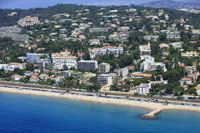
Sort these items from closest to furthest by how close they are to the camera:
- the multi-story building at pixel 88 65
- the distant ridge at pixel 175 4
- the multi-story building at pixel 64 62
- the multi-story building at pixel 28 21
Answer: the multi-story building at pixel 88 65, the multi-story building at pixel 64 62, the multi-story building at pixel 28 21, the distant ridge at pixel 175 4

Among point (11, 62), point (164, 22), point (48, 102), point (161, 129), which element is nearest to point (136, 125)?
point (161, 129)

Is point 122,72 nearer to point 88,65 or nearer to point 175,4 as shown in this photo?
point 88,65

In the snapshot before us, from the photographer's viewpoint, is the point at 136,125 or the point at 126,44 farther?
the point at 126,44

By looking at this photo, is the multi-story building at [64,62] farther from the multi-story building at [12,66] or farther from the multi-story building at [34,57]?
the multi-story building at [12,66]

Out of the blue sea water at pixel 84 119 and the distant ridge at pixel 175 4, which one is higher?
the distant ridge at pixel 175 4

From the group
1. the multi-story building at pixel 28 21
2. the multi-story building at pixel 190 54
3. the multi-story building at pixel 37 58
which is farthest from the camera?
the multi-story building at pixel 28 21

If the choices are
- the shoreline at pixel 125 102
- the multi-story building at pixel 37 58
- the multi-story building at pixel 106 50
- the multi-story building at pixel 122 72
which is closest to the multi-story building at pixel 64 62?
the multi-story building at pixel 37 58

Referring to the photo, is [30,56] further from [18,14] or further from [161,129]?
[18,14]
